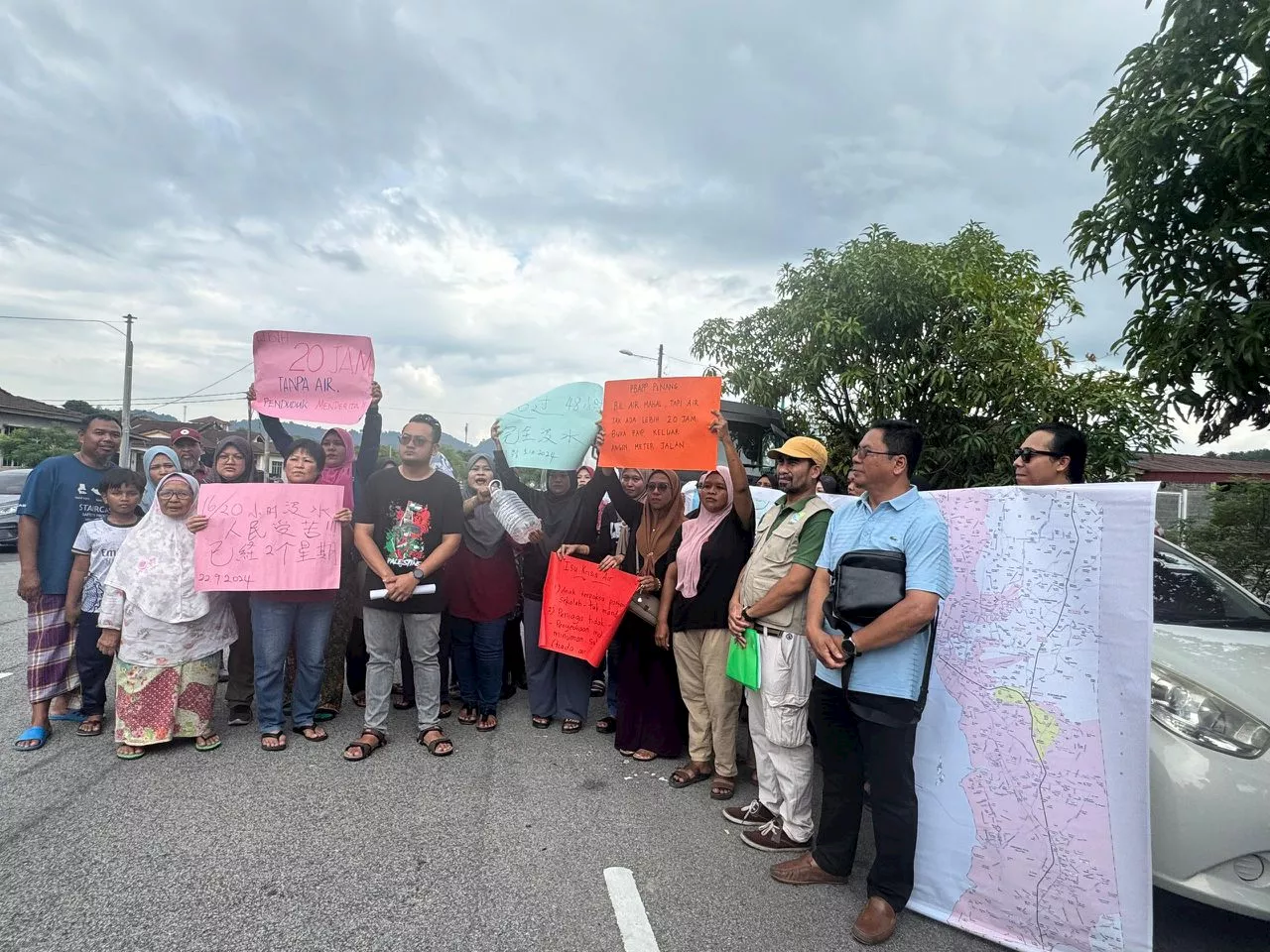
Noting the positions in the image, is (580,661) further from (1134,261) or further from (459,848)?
(1134,261)

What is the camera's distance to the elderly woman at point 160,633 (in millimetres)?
3977

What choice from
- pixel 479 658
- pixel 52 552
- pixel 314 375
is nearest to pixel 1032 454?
pixel 479 658

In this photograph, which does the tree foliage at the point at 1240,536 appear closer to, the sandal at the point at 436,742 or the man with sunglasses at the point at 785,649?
the man with sunglasses at the point at 785,649

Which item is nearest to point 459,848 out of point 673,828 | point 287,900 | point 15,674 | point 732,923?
point 287,900

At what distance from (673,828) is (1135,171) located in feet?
15.8

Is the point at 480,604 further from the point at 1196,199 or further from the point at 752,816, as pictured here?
the point at 1196,199

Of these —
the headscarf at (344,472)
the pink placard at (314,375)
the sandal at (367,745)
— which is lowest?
the sandal at (367,745)

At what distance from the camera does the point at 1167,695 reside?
255cm

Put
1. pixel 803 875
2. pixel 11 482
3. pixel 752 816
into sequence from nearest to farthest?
pixel 803 875, pixel 752 816, pixel 11 482

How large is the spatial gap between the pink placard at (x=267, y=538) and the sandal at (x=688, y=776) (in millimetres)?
2217

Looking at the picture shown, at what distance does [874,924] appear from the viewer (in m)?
2.59

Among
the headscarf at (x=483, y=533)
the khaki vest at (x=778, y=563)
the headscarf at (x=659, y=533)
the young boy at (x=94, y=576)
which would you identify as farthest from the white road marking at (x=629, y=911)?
the young boy at (x=94, y=576)

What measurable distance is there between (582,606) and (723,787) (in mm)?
1301

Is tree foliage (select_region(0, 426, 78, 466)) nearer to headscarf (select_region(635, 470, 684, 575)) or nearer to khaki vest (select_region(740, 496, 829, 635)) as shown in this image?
headscarf (select_region(635, 470, 684, 575))
